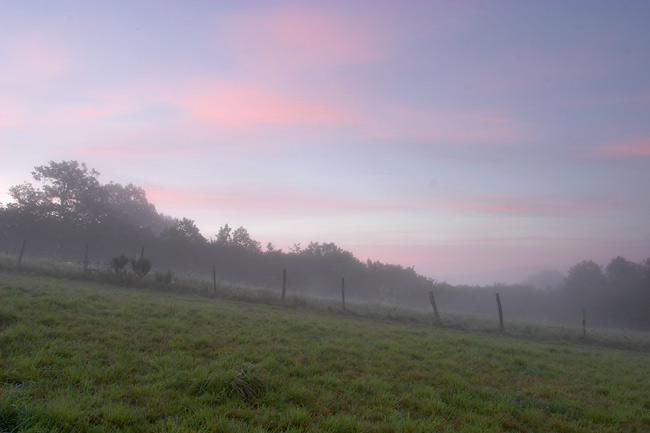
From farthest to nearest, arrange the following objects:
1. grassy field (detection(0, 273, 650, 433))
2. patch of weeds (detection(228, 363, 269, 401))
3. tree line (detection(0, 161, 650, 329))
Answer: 1. tree line (detection(0, 161, 650, 329))
2. patch of weeds (detection(228, 363, 269, 401))
3. grassy field (detection(0, 273, 650, 433))

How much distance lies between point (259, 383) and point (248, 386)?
0.74 feet

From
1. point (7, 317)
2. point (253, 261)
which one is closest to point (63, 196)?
point (253, 261)

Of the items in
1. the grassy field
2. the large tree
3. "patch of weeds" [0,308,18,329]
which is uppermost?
the large tree

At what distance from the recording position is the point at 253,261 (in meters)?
45.5

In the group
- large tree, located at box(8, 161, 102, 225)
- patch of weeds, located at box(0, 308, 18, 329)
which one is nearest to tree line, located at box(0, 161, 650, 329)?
large tree, located at box(8, 161, 102, 225)

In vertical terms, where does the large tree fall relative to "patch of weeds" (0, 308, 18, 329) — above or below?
above

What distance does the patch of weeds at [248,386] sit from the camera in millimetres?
4867

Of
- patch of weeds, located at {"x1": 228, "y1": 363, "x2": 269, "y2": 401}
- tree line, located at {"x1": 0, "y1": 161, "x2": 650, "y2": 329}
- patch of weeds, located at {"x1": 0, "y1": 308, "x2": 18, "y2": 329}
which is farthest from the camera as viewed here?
tree line, located at {"x1": 0, "y1": 161, "x2": 650, "y2": 329}

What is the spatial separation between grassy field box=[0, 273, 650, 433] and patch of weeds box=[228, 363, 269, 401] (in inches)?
0.7

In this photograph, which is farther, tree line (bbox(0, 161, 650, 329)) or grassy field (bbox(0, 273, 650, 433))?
tree line (bbox(0, 161, 650, 329))

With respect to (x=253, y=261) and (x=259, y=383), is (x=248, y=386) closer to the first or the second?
(x=259, y=383)

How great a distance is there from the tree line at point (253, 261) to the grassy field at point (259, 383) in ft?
107

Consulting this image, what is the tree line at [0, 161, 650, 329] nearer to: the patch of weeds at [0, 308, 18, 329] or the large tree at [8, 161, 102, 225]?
the large tree at [8, 161, 102, 225]

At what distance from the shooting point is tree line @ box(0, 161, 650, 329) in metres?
41.0
